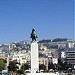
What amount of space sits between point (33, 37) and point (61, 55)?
56676 mm

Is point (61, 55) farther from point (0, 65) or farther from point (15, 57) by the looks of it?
point (0, 65)

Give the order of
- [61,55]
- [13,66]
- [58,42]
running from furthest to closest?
[58,42] → [61,55] → [13,66]

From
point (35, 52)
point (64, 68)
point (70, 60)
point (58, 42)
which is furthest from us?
point (58, 42)

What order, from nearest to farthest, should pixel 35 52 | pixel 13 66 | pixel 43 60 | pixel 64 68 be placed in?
1. pixel 35 52
2. pixel 13 66
3. pixel 64 68
4. pixel 43 60

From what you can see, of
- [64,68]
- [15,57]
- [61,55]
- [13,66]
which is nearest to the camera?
[13,66]

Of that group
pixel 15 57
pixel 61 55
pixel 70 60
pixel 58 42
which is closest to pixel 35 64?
pixel 15 57

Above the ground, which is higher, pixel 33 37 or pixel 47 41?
pixel 47 41

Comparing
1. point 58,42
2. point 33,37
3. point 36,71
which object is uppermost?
point 58,42

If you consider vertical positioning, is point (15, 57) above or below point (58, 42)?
below

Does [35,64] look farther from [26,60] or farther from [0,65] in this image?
[26,60]

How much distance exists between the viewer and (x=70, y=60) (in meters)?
77.7

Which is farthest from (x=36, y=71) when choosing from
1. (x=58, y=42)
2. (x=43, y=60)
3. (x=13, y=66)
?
(x=58, y=42)

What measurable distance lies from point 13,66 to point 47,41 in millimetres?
101645

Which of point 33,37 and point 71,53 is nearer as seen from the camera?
point 33,37
